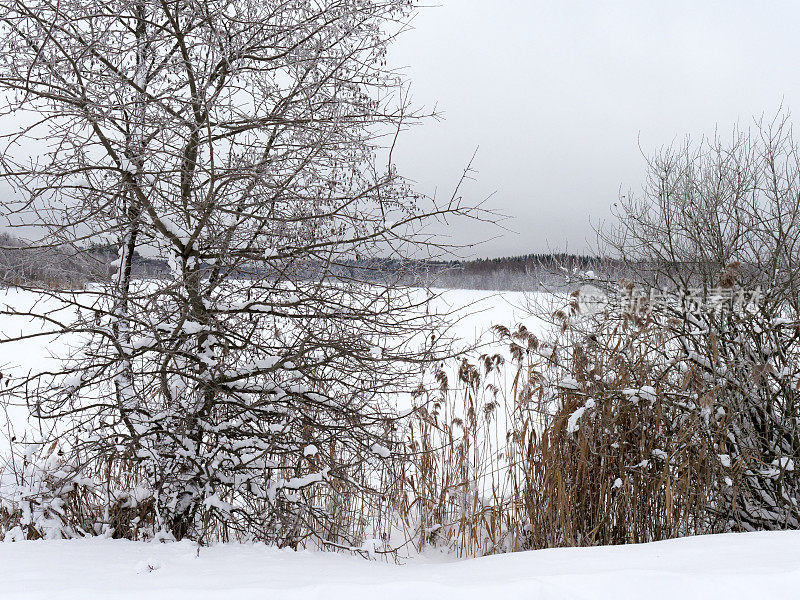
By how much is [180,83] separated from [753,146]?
577cm

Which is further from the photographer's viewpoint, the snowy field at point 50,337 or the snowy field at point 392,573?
the snowy field at point 50,337

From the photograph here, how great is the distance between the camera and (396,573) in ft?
10.4

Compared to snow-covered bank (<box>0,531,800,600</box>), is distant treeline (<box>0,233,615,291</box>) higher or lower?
higher

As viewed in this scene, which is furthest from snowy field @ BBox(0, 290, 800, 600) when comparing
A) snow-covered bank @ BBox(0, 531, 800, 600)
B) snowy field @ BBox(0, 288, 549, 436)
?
snowy field @ BBox(0, 288, 549, 436)

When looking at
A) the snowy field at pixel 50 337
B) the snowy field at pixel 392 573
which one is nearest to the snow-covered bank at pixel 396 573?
the snowy field at pixel 392 573

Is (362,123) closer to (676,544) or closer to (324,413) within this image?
(324,413)

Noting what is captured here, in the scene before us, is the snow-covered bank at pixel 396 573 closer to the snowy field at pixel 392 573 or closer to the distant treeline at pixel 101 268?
the snowy field at pixel 392 573

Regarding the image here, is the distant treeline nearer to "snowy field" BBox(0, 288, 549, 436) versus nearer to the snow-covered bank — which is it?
"snowy field" BBox(0, 288, 549, 436)

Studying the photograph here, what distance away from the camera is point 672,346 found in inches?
228

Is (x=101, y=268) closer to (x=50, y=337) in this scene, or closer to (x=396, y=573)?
(x=396, y=573)

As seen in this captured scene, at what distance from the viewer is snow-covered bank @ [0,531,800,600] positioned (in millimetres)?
2346

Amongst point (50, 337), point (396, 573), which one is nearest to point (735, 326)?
point (396, 573)

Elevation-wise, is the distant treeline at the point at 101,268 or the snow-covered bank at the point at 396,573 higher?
the distant treeline at the point at 101,268

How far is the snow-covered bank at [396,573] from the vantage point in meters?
2.35
